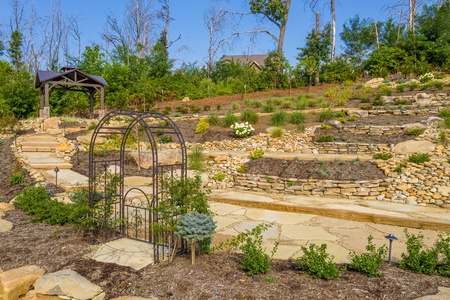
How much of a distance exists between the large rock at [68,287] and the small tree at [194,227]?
2.55 feet

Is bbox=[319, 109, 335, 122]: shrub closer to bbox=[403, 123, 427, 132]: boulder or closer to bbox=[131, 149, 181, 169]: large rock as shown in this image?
bbox=[403, 123, 427, 132]: boulder

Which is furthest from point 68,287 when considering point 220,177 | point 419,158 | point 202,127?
point 202,127

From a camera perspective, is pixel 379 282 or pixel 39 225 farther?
pixel 39 225

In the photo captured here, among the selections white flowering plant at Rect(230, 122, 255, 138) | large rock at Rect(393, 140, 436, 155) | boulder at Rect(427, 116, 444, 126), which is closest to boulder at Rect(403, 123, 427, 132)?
boulder at Rect(427, 116, 444, 126)

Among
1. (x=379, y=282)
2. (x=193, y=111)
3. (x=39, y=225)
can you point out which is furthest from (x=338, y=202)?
(x=193, y=111)

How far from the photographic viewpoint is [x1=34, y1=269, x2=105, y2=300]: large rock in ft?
8.43

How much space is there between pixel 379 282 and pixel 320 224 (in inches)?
83.0

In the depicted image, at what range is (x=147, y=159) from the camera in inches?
340

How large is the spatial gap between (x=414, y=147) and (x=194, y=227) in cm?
688

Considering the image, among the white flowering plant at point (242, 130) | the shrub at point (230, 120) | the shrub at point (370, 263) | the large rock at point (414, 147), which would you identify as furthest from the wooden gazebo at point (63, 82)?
the shrub at point (370, 263)

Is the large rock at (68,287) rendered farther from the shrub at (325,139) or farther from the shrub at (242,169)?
the shrub at (325,139)

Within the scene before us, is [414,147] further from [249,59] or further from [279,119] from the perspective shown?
[249,59]

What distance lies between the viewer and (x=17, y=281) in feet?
8.85

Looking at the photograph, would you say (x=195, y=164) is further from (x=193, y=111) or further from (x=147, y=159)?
(x=193, y=111)
